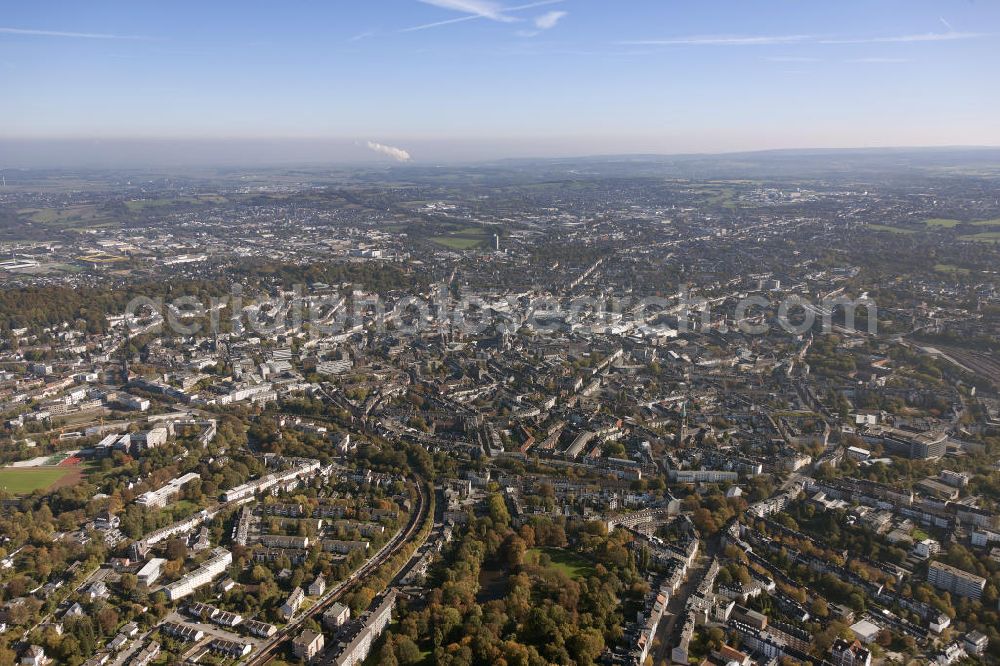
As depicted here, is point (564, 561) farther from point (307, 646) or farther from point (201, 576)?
point (201, 576)

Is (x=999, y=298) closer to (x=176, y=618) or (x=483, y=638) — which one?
(x=483, y=638)

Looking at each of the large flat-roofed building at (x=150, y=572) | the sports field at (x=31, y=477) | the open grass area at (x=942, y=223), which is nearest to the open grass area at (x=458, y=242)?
the open grass area at (x=942, y=223)

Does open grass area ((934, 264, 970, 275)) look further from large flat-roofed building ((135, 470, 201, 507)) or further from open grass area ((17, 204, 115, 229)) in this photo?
open grass area ((17, 204, 115, 229))

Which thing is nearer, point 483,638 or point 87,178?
point 483,638

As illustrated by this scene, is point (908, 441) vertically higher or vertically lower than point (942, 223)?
lower

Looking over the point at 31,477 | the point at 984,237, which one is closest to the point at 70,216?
the point at 31,477

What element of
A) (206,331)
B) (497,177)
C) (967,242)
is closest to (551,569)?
(206,331)

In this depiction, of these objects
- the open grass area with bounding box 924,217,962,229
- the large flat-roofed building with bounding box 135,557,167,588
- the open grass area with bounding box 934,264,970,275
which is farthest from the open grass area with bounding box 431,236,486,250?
the large flat-roofed building with bounding box 135,557,167,588

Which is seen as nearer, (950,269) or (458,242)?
(950,269)
